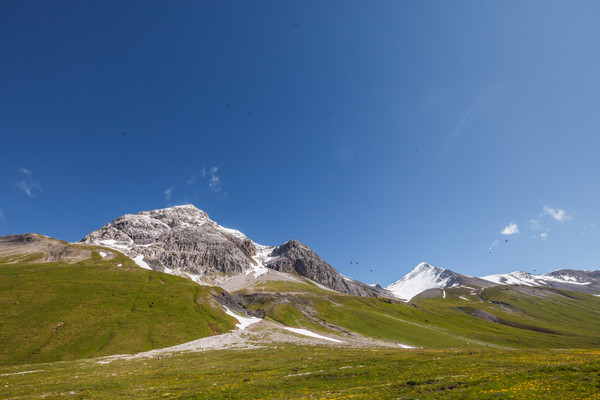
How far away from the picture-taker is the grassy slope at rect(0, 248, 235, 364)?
203 feet

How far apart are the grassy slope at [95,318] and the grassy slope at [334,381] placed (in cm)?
2772

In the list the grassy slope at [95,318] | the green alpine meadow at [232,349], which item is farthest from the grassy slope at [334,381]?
the grassy slope at [95,318]

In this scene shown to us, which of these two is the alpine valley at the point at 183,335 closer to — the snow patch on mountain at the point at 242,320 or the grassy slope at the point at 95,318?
the grassy slope at the point at 95,318

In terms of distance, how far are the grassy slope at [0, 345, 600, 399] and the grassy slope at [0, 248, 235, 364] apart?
2772 centimetres

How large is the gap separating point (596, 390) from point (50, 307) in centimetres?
12249

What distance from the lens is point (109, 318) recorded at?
80.1 meters

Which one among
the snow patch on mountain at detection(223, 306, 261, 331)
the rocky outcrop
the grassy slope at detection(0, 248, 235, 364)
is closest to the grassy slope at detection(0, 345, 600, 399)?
the grassy slope at detection(0, 248, 235, 364)

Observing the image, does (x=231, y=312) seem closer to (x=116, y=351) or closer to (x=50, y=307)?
(x=116, y=351)

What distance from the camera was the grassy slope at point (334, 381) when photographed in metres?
20.6

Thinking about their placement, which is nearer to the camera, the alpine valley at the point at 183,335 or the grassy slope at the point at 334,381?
the grassy slope at the point at 334,381

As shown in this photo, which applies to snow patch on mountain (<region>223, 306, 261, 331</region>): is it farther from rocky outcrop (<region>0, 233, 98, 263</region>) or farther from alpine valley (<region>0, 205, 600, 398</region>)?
rocky outcrop (<region>0, 233, 98, 263</region>)

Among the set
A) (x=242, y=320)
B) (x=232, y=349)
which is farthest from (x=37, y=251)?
(x=232, y=349)

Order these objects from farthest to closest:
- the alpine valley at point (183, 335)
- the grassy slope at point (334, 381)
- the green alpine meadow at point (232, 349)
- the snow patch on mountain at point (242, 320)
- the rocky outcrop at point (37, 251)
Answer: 1. the rocky outcrop at point (37, 251)
2. the snow patch on mountain at point (242, 320)
3. the alpine valley at point (183, 335)
4. the green alpine meadow at point (232, 349)
5. the grassy slope at point (334, 381)

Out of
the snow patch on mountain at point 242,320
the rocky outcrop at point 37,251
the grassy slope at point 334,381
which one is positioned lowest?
the snow patch on mountain at point 242,320
